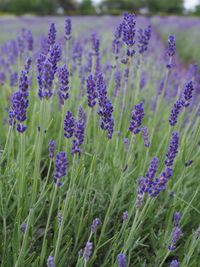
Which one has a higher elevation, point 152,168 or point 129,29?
point 129,29

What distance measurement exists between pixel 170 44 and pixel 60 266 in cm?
134

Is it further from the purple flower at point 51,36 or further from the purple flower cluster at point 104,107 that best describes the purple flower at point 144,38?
the purple flower cluster at point 104,107

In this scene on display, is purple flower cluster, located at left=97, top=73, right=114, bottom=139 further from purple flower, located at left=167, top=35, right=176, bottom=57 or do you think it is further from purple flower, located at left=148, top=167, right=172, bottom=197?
purple flower, located at left=167, top=35, right=176, bottom=57

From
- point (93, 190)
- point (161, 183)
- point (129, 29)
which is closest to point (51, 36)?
point (129, 29)

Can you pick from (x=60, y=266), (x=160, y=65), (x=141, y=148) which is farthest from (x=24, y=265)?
(x=160, y=65)

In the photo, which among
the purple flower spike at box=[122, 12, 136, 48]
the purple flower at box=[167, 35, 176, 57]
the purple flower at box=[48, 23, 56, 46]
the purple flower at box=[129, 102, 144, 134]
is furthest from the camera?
the purple flower at box=[167, 35, 176, 57]

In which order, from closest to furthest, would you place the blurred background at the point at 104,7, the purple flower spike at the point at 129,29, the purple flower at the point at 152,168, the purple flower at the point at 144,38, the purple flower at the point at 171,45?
1. the purple flower at the point at 152,168
2. the purple flower spike at the point at 129,29
3. the purple flower at the point at 171,45
4. the purple flower at the point at 144,38
5. the blurred background at the point at 104,7

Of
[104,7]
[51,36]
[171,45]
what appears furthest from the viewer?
[104,7]

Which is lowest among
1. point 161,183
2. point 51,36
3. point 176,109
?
point 161,183

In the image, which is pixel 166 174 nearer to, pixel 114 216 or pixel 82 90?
pixel 114 216

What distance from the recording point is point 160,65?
5.55 m

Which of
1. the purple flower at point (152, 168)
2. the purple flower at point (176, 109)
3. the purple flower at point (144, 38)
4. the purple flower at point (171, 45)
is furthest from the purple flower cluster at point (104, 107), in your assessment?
the purple flower at point (144, 38)

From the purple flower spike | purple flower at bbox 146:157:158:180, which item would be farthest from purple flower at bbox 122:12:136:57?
purple flower at bbox 146:157:158:180

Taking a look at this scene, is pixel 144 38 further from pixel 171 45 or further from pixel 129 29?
pixel 129 29
